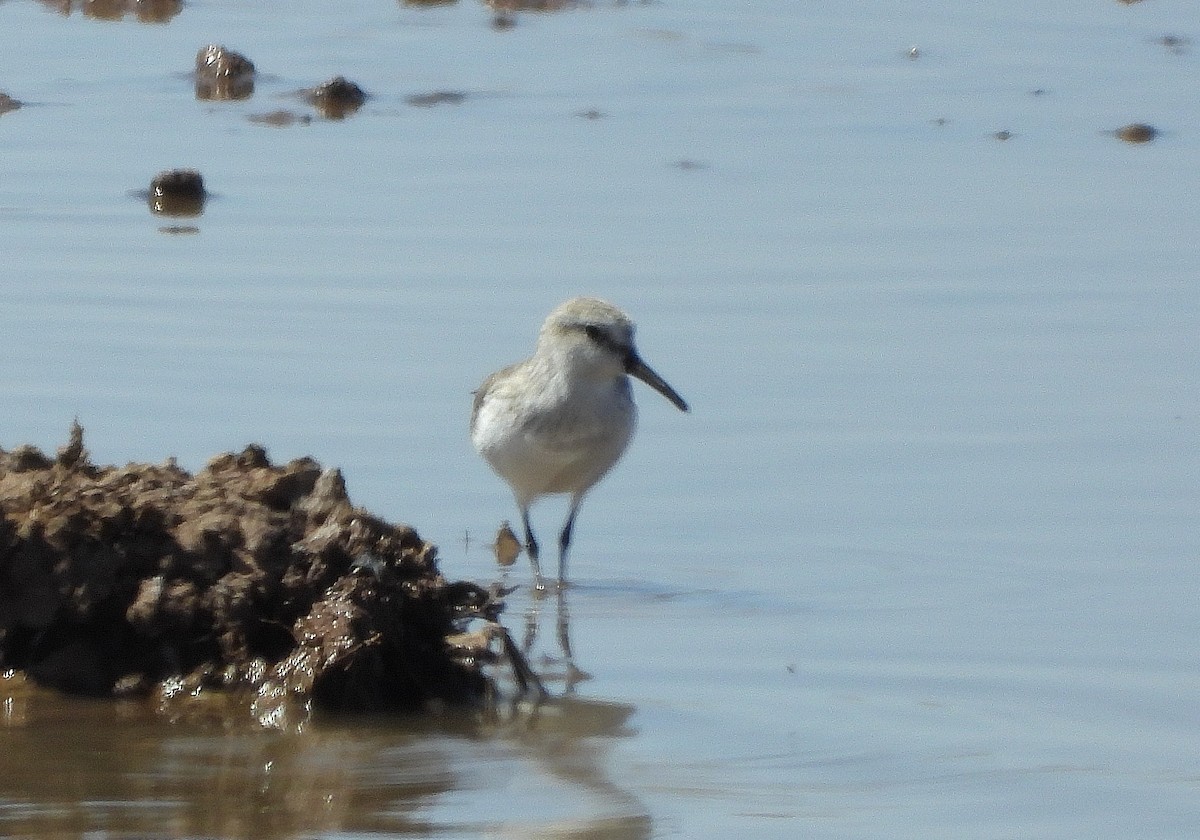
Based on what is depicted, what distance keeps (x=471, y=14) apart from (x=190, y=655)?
41.0ft

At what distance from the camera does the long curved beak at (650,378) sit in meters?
7.80

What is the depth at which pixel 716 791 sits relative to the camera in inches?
207

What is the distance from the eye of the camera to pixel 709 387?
8766 mm

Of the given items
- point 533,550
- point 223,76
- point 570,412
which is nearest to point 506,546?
point 533,550

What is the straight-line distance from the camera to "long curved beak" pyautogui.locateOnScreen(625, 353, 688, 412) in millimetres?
7797

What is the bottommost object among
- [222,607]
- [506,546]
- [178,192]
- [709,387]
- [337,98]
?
[506,546]

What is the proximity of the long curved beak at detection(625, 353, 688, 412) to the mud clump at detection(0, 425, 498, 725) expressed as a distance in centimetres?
192

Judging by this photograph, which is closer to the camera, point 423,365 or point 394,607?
point 394,607

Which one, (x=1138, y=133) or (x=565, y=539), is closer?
(x=565, y=539)

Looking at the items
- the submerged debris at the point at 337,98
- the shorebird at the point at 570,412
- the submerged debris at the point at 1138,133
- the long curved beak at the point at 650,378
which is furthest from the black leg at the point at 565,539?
the submerged debris at the point at 337,98

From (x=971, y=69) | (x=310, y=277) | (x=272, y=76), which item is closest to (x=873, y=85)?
(x=971, y=69)

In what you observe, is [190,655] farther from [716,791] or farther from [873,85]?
[873,85]

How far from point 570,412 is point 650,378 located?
289 millimetres

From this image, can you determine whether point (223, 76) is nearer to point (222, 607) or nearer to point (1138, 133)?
point (1138, 133)
